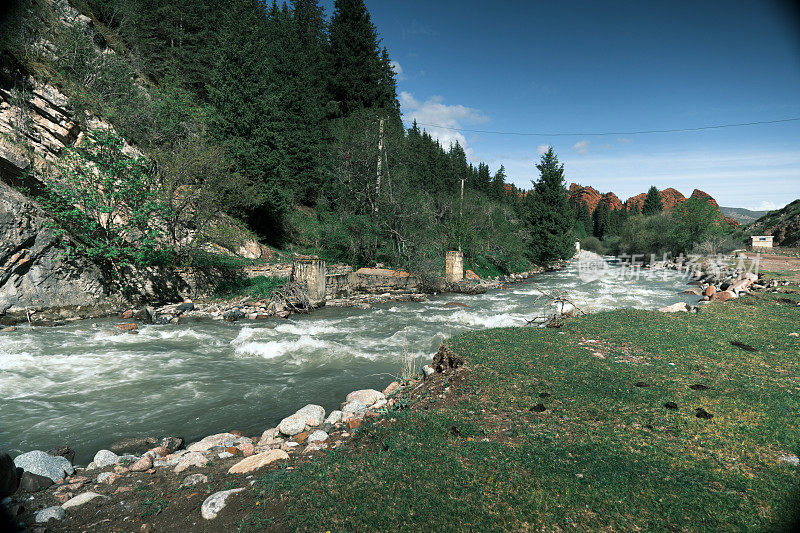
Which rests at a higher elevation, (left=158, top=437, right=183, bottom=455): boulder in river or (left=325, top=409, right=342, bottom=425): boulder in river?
(left=325, top=409, right=342, bottom=425): boulder in river

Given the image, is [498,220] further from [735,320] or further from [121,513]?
[121,513]

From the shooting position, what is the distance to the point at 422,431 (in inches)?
178

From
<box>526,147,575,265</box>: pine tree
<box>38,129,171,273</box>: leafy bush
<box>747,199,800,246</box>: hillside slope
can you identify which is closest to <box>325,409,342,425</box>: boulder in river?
<box>38,129,171,273</box>: leafy bush

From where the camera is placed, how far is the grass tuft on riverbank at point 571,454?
300cm

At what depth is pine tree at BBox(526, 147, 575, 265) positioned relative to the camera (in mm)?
36781

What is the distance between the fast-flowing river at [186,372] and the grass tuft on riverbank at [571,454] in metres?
2.85

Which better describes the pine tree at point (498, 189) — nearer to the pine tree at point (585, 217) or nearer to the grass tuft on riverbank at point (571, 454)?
the pine tree at point (585, 217)

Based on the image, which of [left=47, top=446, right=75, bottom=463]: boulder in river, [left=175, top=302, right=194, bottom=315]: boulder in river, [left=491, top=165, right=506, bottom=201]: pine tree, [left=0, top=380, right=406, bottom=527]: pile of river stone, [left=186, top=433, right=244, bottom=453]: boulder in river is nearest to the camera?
[left=0, top=380, right=406, bottom=527]: pile of river stone

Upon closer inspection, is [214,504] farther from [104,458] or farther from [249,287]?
[249,287]

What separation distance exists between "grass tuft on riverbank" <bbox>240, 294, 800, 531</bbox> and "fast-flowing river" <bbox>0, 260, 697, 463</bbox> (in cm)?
285

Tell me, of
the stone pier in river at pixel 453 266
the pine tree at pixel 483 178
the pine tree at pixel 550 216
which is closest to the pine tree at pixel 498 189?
the pine tree at pixel 483 178

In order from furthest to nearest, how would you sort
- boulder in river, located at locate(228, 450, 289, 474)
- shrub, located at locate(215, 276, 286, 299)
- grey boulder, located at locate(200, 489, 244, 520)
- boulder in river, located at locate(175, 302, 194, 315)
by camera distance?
1. shrub, located at locate(215, 276, 286, 299)
2. boulder in river, located at locate(175, 302, 194, 315)
3. boulder in river, located at locate(228, 450, 289, 474)
4. grey boulder, located at locate(200, 489, 244, 520)

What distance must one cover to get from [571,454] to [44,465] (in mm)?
6394

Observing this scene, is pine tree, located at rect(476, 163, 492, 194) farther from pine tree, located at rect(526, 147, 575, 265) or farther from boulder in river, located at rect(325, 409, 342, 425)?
boulder in river, located at rect(325, 409, 342, 425)
